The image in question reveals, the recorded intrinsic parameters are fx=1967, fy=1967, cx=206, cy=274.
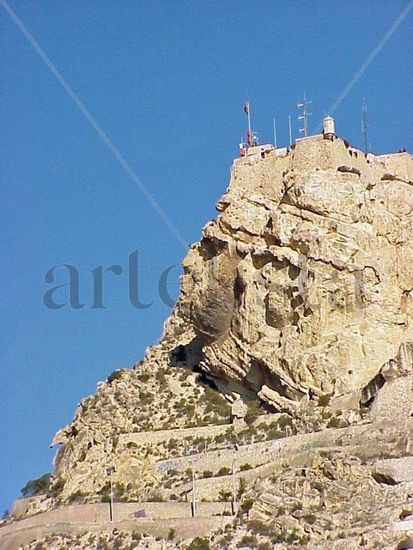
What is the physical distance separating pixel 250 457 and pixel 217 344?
10039mm

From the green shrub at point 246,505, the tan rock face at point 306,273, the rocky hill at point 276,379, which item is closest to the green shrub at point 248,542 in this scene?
the rocky hill at point 276,379

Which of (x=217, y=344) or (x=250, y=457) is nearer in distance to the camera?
(x=250, y=457)

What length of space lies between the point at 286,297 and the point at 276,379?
366cm

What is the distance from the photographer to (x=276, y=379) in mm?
85875

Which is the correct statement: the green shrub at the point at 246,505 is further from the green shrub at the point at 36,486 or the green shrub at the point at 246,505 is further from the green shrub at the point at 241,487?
the green shrub at the point at 36,486

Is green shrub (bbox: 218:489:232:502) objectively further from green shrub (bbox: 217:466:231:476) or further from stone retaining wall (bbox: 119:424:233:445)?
stone retaining wall (bbox: 119:424:233:445)

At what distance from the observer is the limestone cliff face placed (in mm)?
85062

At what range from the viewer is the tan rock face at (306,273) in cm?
8494

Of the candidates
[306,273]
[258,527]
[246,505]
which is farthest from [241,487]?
[306,273]

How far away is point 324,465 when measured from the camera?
76.2 metres

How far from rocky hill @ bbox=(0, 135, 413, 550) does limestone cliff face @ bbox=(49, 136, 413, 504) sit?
77mm

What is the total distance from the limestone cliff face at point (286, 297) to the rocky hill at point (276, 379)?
77mm

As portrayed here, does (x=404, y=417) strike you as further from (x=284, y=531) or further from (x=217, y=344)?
(x=217, y=344)

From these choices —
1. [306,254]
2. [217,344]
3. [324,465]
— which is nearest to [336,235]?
[306,254]
